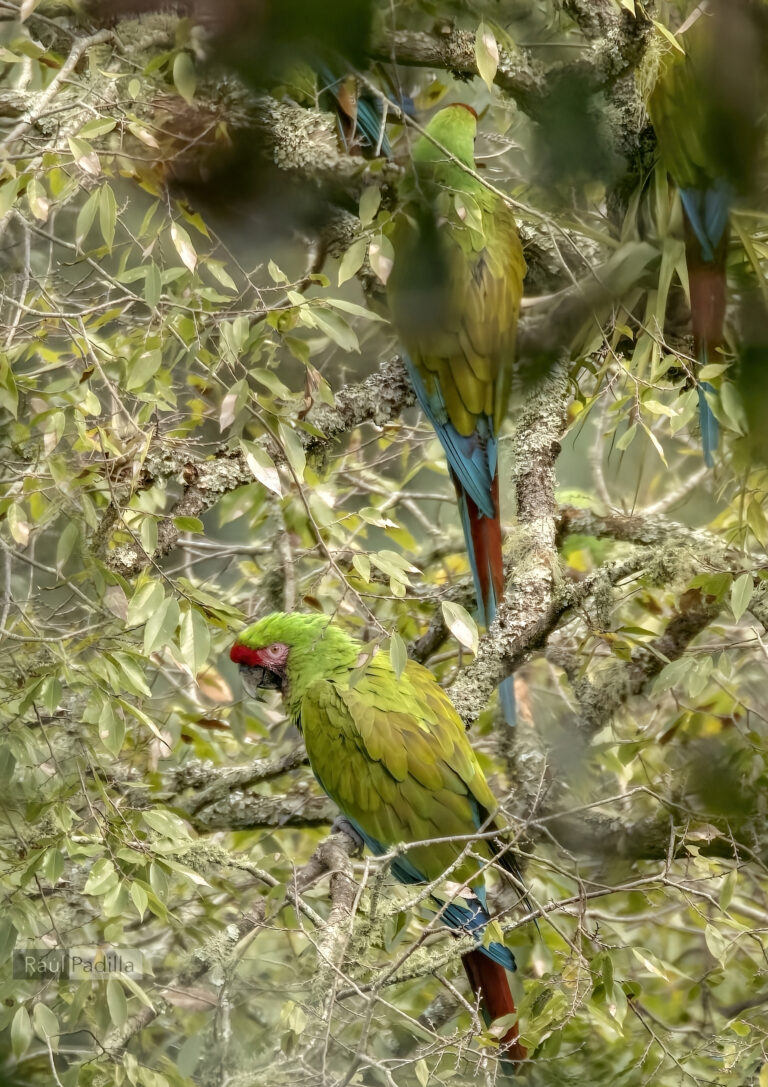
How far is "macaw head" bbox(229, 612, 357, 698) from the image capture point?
1727 millimetres

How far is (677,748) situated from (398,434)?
2.92 feet

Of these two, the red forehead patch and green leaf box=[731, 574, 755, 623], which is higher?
green leaf box=[731, 574, 755, 623]

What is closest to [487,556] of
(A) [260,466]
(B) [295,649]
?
(B) [295,649]

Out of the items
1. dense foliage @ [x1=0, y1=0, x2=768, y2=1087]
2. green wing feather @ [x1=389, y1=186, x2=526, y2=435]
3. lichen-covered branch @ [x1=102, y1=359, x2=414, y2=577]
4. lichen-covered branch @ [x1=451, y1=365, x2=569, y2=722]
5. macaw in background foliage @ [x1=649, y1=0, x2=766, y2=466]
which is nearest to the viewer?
macaw in background foliage @ [x1=649, y1=0, x2=766, y2=466]

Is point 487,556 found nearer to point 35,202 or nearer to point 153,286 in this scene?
point 153,286

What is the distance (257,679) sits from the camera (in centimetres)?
186

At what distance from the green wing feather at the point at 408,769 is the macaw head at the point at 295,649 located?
0.39 ft

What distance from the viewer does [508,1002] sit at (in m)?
1.55

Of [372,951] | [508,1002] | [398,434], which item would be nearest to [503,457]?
[398,434]

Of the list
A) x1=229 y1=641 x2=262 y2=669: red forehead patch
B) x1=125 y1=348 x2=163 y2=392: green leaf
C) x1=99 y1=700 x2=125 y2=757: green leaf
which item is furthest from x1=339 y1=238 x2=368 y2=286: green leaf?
x1=229 y1=641 x2=262 y2=669: red forehead patch

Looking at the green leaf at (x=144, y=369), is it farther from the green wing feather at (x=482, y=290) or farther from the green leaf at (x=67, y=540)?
the green wing feather at (x=482, y=290)

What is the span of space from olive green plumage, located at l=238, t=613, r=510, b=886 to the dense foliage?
0.11 meters

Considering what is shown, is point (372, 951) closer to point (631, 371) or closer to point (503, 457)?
point (631, 371)

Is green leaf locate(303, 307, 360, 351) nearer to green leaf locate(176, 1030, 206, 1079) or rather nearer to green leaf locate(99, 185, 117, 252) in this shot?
green leaf locate(99, 185, 117, 252)
